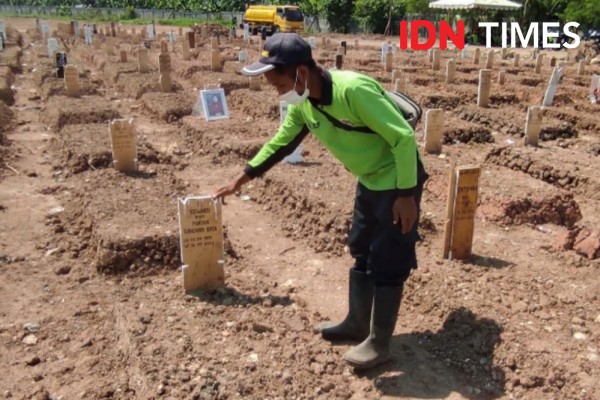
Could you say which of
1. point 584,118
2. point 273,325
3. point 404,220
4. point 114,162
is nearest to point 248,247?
point 273,325

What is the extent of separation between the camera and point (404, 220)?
3.08m

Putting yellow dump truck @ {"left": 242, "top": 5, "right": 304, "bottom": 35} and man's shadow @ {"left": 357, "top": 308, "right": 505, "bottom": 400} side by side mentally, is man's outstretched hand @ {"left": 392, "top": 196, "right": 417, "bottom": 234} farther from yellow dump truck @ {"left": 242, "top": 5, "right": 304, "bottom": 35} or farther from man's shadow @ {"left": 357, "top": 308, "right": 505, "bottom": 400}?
yellow dump truck @ {"left": 242, "top": 5, "right": 304, "bottom": 35}

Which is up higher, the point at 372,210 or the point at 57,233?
the point at 372,210

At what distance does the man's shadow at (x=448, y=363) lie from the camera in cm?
344

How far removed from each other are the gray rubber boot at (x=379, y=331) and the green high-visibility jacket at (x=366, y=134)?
2.03ft

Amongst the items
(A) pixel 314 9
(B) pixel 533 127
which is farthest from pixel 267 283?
(A) pixel 314 9

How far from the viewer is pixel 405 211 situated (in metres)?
3.06

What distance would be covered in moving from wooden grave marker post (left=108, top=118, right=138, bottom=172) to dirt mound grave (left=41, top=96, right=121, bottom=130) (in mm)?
3628

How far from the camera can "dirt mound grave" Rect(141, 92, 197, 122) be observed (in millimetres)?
11633

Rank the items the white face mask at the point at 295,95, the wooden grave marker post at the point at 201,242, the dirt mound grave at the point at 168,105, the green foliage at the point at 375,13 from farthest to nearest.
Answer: the green foliage at the point at 375,13
the dirt mound grave at the point at 168,105
the wooden grave marker post at the point at 201,242
the white face mask at the point at 295,95

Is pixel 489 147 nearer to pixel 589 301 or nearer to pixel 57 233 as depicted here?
pixel 589 301

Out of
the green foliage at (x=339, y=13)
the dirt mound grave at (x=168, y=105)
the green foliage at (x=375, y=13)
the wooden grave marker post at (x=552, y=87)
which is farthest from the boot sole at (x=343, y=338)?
the green foliage at (x=339, y=13)

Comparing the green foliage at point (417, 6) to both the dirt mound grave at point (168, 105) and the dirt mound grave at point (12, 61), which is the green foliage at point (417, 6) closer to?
the dirt mound grave at point (12, 61)

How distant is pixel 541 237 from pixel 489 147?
4.28 metres
